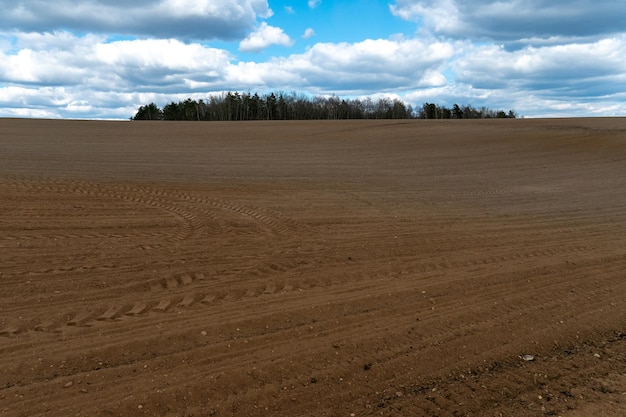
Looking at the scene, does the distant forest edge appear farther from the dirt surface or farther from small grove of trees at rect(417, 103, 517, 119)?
the dirt surface

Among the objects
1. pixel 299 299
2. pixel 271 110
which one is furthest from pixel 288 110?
pixel 299 299

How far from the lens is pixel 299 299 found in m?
6.71

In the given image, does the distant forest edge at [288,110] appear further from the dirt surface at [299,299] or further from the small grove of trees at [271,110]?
the dirt surface at [299,299]

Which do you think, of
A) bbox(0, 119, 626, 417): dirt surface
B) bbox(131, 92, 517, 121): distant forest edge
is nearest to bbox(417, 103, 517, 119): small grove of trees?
bbox(131, 92, 517, 121): distant forest edge

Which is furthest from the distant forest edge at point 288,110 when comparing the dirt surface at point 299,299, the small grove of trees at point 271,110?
the dirt surface at point 299,299

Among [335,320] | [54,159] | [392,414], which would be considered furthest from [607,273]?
[54,159]

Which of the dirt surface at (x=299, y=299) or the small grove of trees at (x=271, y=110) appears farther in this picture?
the small grove of trees at (x=271, y=110)

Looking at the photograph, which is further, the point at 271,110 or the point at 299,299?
the point at 271,110

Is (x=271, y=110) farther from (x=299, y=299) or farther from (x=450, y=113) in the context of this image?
(x=299, y=299)

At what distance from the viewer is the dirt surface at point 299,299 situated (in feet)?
15.0

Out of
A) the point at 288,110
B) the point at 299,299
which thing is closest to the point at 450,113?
the point at 288,110

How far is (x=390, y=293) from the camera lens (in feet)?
23.2

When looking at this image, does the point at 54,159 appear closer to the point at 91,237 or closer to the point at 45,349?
the point at 91,237

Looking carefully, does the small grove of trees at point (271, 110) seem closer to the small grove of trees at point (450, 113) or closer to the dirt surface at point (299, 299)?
the small grove of trees at point (450, 113)
